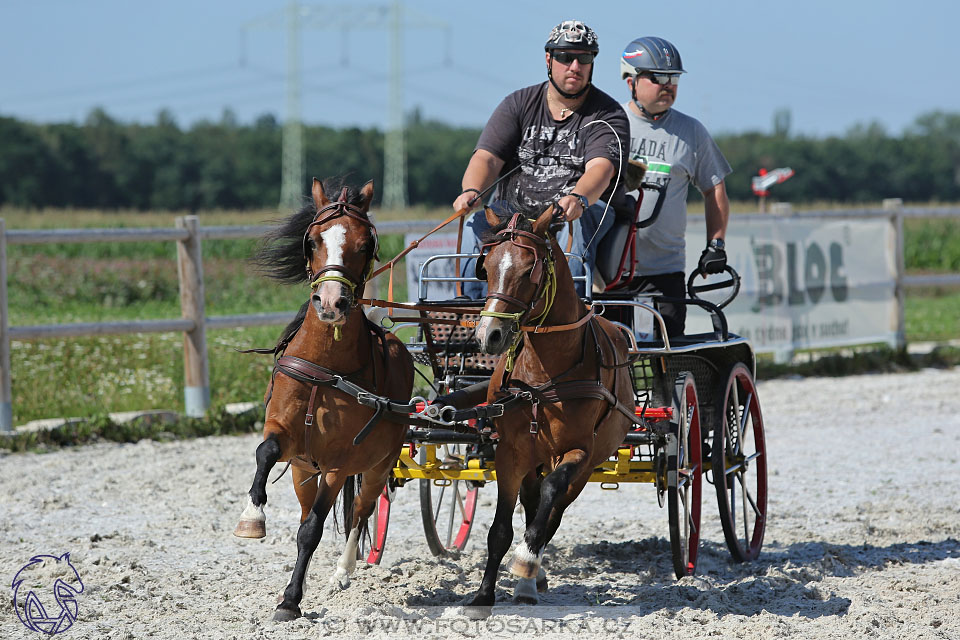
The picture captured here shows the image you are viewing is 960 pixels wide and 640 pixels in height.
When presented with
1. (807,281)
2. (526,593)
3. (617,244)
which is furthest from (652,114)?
(807,281)

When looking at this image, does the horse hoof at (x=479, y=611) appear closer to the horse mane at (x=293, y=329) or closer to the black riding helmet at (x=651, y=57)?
the horse mane at (x=293, y=329)

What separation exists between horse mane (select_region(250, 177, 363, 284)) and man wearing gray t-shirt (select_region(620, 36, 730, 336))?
1.93 m

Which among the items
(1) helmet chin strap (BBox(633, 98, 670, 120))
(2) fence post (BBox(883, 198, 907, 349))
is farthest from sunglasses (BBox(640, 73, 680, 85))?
(2) fence post (BBox(883, 198, 907, 349))

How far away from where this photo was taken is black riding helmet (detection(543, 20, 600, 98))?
4.98 meters

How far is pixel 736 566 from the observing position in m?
5.48

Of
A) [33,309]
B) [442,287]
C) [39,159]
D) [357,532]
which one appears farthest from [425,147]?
[357,532]

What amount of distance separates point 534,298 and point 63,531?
132 inches

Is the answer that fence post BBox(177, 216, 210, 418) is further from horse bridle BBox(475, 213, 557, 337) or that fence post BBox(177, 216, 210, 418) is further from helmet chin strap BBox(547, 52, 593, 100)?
horse bridle BBox(475, 213, 557, 337)

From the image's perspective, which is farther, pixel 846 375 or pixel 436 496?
pixel 846 375

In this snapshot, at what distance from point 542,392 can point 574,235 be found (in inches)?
42.0

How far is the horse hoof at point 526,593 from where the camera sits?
4465 mm

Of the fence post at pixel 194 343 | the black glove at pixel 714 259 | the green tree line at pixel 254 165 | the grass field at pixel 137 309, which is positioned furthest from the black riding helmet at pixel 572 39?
the green tree line at pixel 254 165

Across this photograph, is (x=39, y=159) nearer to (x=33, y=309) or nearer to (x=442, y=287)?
(x=33, y=309)

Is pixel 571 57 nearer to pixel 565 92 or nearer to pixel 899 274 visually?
pixel 565 92
